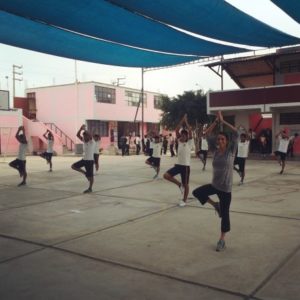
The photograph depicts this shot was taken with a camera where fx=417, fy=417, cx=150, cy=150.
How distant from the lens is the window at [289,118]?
24.2 meters

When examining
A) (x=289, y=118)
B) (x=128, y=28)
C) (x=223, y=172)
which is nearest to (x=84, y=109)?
(x=289, y=118)

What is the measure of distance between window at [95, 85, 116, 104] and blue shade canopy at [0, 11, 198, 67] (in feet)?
75.4

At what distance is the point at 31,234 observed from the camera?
6.50m

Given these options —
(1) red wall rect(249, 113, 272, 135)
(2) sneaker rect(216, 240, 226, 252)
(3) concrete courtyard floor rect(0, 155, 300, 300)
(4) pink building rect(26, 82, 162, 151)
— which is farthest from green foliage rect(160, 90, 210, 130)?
(2) sneaker rect(216, 240, 226, 252)

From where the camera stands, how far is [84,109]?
3781 cm

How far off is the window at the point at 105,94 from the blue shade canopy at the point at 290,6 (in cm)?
2944

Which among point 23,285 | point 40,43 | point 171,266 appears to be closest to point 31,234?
point 23,285

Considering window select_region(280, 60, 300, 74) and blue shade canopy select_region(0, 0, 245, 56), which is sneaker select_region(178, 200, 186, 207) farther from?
window select_region(280, 60, 300, 74)

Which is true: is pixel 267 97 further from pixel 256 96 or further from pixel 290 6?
pixel 290 6

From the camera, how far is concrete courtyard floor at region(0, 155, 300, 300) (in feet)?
13.8

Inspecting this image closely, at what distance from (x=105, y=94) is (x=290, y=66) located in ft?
62.0

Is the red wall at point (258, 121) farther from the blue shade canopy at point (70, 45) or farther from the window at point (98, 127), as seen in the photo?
the window at point (98, 127)

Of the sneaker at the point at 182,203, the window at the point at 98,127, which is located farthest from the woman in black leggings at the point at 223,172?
the window at the point at 98,127

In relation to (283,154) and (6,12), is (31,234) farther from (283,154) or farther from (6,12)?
(283,154)
